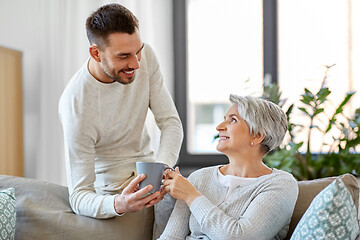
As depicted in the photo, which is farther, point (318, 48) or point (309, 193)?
point (318, 48)

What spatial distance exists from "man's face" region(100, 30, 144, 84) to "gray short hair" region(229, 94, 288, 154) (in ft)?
1.46

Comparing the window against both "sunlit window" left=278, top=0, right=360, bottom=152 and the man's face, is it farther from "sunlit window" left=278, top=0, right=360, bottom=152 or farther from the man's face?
the man's face

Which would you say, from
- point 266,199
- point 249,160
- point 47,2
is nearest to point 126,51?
point 249,160

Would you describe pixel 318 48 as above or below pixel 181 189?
above

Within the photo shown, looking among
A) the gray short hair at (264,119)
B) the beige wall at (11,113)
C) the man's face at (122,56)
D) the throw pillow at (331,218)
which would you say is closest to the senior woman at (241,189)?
the gray short hair at (264,119)

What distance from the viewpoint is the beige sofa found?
1.91m

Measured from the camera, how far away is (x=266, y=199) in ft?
5.59

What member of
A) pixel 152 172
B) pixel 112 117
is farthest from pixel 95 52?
pixel 152 172

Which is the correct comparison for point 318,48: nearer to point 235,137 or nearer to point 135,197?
point 235,137

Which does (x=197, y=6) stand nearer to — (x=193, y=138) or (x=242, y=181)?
(x=193, y=138)

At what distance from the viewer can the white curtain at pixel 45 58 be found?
2691mm

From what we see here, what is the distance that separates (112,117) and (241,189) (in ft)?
1.99

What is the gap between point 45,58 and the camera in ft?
9.59

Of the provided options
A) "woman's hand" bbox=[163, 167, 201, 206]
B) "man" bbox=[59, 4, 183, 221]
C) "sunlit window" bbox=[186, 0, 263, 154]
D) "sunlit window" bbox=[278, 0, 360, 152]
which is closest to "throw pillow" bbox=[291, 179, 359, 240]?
"woman's hand" bbox=[163, 167, 201, 206]
